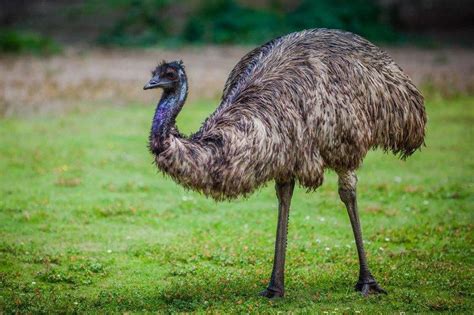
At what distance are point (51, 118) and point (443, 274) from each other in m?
10.7

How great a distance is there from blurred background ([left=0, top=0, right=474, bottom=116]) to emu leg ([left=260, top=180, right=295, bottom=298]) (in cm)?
1198

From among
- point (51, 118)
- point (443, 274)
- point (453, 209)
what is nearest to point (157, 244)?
point (443, 274)

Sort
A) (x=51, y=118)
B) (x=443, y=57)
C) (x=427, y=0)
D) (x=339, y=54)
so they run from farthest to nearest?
1. (x=427, y=0)
2. (x=443, y=57)
3. (x=51, y=118)
4. (x=339, y=54)

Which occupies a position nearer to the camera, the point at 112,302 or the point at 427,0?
the point at 112,302

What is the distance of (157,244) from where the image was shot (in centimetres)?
977

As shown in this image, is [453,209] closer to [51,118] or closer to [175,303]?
[175,303]

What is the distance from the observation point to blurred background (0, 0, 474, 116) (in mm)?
20562

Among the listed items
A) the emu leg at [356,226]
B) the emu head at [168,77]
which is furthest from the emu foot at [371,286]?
the emu head at [168,77]

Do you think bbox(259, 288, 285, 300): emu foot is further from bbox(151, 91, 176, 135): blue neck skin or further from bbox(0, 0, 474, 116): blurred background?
bbox(0, 0, 474, 116): blurred background

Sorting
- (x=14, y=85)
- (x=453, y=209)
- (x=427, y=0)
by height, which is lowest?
(x=453, y=209)

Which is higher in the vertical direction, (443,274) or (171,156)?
(171,156)

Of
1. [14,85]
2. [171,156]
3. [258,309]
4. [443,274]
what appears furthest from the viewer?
[14,85]

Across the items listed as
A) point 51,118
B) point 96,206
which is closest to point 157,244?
point 96,206

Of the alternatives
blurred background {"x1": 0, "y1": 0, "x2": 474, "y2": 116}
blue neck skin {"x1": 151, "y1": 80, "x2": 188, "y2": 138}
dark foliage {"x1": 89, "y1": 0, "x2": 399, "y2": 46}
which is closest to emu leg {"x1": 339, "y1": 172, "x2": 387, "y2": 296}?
blue neck skin {"x1": 151, "y1": 80, "x2": 188, "y2": 138}
